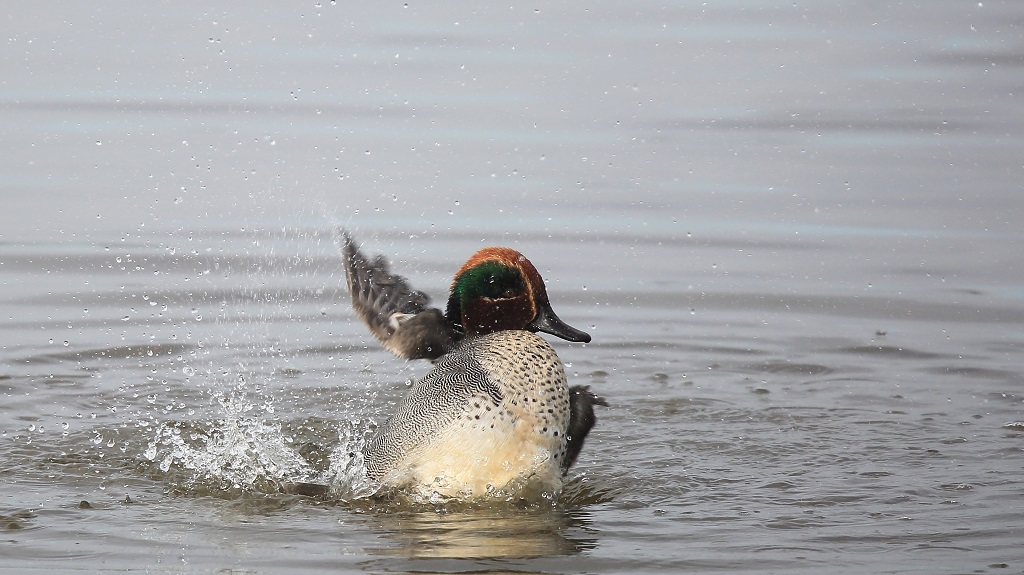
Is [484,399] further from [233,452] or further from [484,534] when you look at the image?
[233,452]

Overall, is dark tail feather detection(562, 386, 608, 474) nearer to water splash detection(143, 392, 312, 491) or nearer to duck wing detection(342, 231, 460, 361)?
duck wing detection(342, 231, 460, 361)

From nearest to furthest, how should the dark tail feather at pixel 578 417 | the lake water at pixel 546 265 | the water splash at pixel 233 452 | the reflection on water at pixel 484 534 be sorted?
the reflection on water at pixel 484 534
the lake water at pixel 546 265
the dark tail feather at pixel 578 417
the water splash at pixel 233 452

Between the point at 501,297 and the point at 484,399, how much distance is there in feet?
1.96

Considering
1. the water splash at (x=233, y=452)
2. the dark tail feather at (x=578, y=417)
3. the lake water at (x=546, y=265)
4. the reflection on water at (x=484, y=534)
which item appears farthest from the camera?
the water splash at (x=233, y=452)

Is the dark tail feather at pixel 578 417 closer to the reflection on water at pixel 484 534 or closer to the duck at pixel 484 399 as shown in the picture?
the duck at pixel 484 399

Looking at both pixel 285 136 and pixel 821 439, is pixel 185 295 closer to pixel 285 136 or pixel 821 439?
pixel 285 136

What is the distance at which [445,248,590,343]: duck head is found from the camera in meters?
5.97

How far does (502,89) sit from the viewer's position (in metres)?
12.9

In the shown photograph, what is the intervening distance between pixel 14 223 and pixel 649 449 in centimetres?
540

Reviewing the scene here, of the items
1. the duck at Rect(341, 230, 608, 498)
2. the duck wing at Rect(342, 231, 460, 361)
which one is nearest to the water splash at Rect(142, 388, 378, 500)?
the duck at Rect(341, 230, 608, 498)

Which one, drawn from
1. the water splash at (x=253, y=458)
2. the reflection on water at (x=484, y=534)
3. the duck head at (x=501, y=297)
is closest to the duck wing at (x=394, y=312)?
the duck head at (x=501, y=297)

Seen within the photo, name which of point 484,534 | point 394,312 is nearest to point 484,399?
point 484,534

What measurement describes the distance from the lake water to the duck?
0.53 feet

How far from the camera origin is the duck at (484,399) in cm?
557
